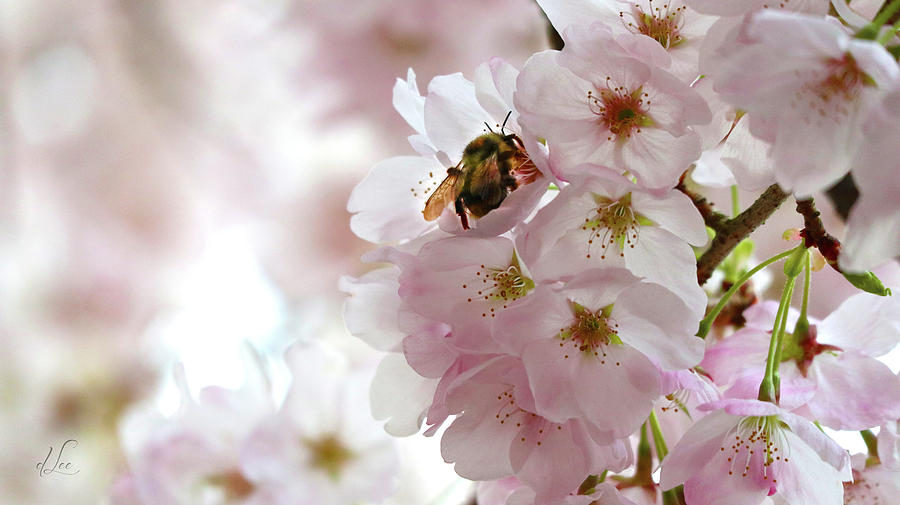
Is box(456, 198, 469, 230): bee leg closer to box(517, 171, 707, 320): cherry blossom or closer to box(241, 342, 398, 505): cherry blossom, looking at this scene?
box(517, 171, 707, 320): cherry blossom

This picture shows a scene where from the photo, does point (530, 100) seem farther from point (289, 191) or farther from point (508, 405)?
point (289, 191)

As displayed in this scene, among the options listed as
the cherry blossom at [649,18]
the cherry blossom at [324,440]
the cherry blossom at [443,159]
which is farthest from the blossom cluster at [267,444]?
the cherry blossom at [649,18]

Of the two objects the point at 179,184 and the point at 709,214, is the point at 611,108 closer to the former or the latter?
the point at 709,214

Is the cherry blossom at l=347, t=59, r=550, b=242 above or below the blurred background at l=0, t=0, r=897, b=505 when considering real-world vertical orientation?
above

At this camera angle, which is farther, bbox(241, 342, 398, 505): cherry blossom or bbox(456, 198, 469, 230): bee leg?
bbox(241, 342, 398, 505): cherry blossom

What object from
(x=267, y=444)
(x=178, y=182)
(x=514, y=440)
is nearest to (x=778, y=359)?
(x=514, y=440)

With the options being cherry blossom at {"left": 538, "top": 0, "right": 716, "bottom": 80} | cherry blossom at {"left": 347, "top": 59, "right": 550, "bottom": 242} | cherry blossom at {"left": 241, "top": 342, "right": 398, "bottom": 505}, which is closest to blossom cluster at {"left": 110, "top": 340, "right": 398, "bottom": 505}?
cherry blossom at {"left": 241, "top": 342, "right": 398, "bottom": 505}

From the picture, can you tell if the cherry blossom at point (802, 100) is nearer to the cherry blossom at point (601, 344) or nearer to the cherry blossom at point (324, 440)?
the cherry blossom at point (601, 344)
